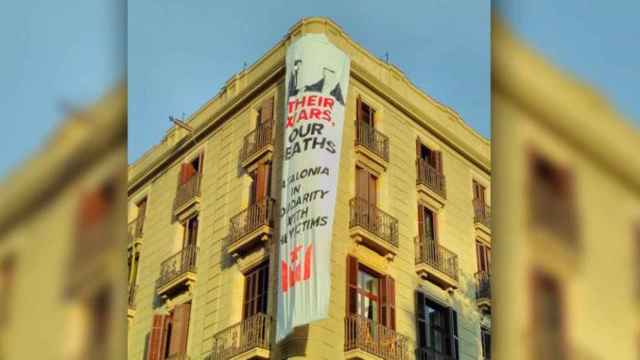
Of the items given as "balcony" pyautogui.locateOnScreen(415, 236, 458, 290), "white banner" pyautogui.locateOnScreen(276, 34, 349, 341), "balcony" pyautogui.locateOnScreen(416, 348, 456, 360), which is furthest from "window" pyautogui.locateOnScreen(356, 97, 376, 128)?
"balcony" pyautogui.locateOnScreen(416, 348, 456, 360)

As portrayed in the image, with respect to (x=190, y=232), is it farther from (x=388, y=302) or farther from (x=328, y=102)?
(x=388, y=302)

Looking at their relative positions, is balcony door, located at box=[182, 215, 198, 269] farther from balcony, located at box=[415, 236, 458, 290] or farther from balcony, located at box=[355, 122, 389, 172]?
balcony, located at box=[415, 236, 458, 290]

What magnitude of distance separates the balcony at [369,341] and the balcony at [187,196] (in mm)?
4622

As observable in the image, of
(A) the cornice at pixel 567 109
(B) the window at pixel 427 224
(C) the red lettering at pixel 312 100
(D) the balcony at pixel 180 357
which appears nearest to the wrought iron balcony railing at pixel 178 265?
(D) the balcony at pixel 180 357

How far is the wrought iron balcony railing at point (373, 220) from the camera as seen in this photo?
1377 cm

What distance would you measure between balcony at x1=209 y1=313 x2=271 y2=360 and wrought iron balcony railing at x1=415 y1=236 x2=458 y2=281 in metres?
3.48

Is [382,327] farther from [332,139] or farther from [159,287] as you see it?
[159,287]

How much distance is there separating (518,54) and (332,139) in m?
12.3

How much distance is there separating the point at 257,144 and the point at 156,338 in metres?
3.83

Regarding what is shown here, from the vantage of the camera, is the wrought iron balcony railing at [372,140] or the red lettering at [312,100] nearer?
the red lettering at [312,100]

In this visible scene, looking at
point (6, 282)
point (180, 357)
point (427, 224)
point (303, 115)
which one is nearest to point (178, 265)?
point (180, 357)

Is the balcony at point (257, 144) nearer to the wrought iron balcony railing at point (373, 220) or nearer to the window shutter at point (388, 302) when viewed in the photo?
the wrought iron balcony railing at point (373, 220)

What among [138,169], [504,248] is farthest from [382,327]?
[504,248]

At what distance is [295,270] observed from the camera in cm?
1195
